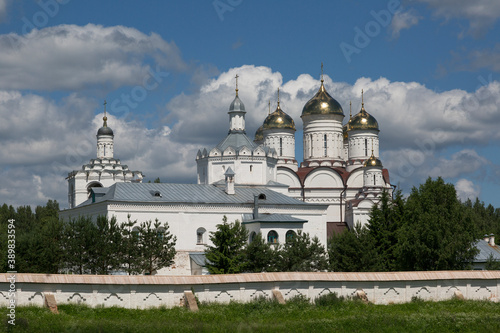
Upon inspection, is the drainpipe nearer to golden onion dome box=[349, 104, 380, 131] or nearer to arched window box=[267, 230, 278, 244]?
arched window box=[267, 230, 278, 244]

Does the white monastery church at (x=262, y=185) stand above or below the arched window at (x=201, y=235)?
above

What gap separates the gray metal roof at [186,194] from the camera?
130 ft

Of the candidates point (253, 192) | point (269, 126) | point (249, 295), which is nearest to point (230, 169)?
point (253, 192)

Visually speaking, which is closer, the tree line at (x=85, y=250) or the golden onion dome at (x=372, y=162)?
the tree line at (x=85, y=250)

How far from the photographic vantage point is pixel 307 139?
57906mm

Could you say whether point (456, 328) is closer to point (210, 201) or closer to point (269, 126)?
point (210, 201)

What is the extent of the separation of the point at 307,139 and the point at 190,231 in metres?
19.9

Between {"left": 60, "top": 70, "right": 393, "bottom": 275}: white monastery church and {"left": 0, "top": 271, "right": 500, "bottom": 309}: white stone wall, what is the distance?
55.2 ft

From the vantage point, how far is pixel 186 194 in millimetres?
41219

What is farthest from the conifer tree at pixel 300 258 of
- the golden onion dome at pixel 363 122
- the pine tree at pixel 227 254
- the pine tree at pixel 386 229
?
the golden onion dome at pixel 363 122

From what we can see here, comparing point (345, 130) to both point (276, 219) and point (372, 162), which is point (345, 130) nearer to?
point (372, 162)

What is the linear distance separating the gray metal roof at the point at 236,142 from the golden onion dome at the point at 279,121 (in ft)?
34.0

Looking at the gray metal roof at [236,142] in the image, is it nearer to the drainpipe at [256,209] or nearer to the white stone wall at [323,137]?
the drainpipe at [256,209]

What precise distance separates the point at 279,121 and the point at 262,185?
1334 cm
